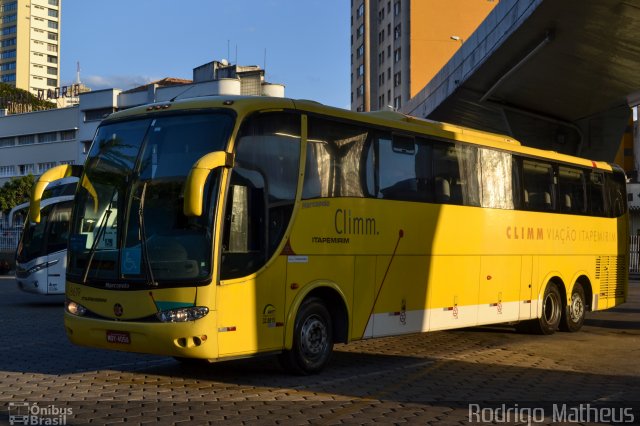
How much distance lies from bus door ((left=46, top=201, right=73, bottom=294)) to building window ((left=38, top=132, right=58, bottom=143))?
7709cm

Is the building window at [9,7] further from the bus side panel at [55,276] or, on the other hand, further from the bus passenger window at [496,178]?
the bus passenger window at [496,178]

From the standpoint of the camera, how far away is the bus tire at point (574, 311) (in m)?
17.5

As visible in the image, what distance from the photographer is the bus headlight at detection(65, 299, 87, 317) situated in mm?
10305

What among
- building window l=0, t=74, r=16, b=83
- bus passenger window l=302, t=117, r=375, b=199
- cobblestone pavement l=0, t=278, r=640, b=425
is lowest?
cobblestone pavement l=0, t=278, r=640, b=425

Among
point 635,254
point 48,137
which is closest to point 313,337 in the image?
point 635,254

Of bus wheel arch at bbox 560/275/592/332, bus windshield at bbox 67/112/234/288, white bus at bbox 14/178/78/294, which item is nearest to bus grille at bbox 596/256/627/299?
bus wheel arch at bbox 560/275/592/332

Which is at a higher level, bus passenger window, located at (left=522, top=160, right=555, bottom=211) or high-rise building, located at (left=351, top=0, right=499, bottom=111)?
high-rise building, located at (left=351, top=0, right=499, bottom=111)

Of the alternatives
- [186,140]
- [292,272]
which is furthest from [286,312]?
[186,140]

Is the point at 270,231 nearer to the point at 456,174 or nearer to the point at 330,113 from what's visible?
the point at 330,113

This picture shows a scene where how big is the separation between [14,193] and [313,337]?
70.0m

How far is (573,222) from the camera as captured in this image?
17609mm

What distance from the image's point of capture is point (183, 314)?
9.52 m

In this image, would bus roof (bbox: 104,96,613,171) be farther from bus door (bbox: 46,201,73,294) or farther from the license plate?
bus door (bbox: 46,201,73,294)

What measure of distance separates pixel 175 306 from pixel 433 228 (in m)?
5.18
